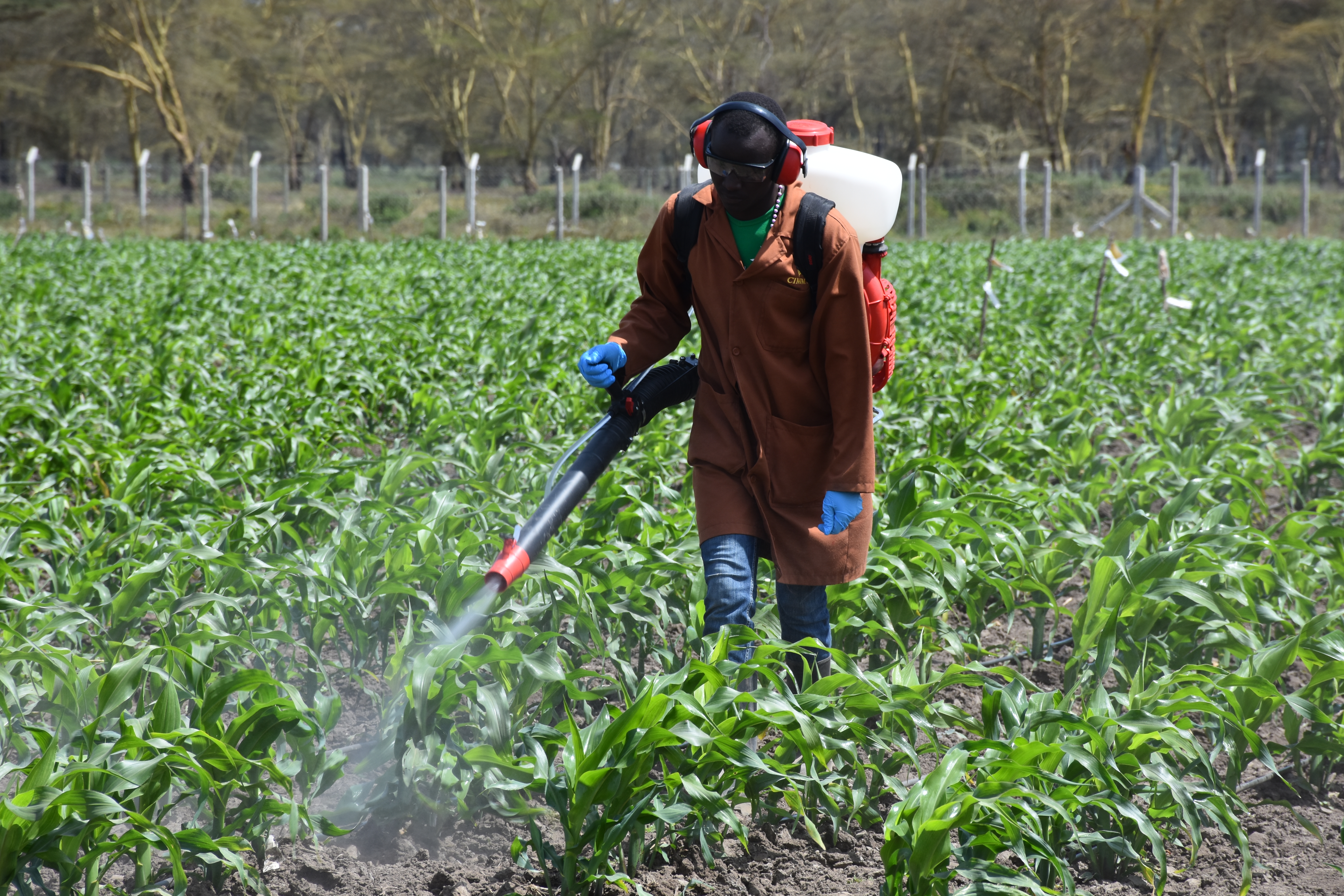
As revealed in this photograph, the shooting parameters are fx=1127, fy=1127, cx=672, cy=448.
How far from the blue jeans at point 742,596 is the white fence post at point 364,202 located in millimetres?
22399

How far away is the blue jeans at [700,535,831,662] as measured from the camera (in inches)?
109

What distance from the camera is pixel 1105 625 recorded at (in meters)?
2.95

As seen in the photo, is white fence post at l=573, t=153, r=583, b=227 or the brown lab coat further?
white fence post at l=573, t=153, r=583, b=227

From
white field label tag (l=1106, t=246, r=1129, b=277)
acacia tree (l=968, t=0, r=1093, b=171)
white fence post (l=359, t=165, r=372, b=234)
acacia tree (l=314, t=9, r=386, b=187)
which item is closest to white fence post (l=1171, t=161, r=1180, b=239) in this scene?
acacia tree (l=968, t=0, r=1093, b=171)

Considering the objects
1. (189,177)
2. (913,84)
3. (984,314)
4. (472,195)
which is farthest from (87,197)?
(913,84)

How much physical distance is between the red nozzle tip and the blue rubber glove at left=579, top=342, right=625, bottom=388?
17.0 inches

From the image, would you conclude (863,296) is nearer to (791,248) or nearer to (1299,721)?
(791,248)

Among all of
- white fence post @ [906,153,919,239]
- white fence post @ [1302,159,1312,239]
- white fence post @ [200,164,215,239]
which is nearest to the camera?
white fence post @ [200,164,215,239]

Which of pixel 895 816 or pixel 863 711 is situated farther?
pixel 863 711

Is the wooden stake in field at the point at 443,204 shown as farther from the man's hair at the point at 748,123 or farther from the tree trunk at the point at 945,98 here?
the tree trunk at the point at 945,98

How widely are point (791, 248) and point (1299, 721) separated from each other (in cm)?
177

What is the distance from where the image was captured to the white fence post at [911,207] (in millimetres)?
26625

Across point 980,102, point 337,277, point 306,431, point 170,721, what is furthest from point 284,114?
point 170,721

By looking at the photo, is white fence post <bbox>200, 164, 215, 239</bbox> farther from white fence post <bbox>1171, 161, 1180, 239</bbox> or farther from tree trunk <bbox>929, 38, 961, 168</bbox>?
tree trunk <bbox>929, 38, 961, 168</bbox>
